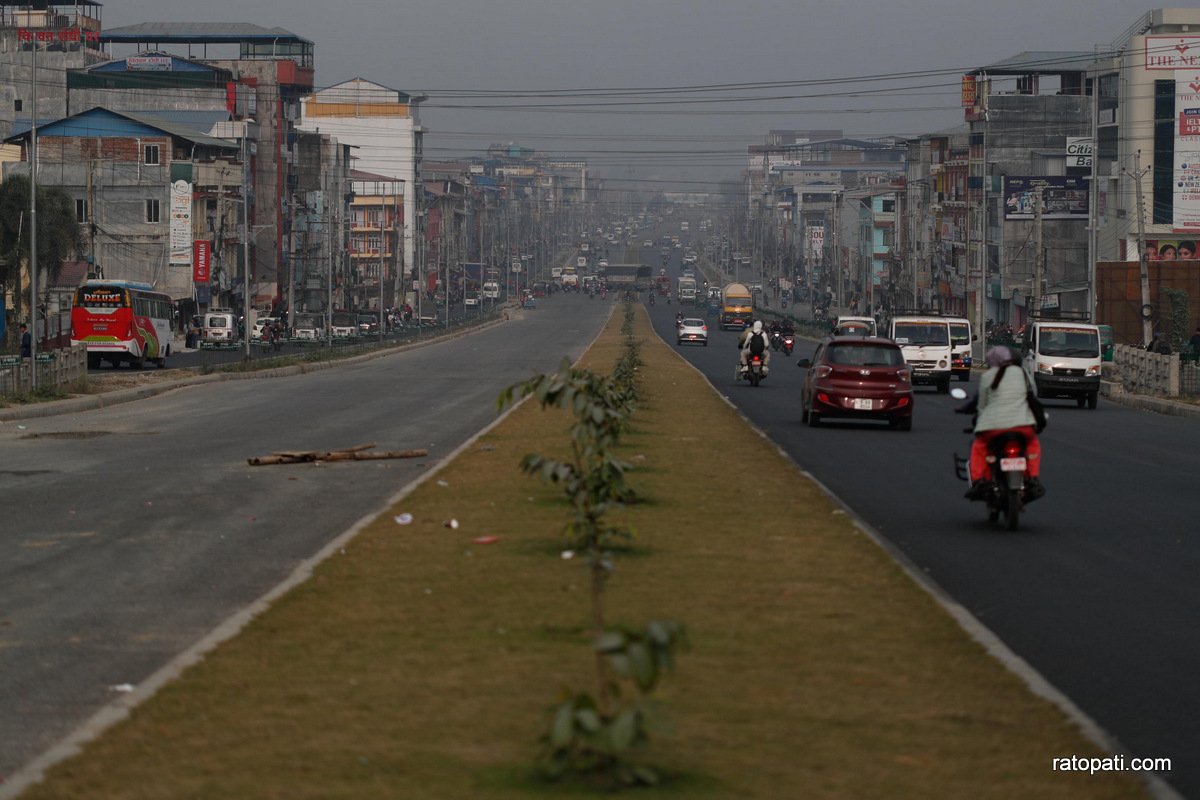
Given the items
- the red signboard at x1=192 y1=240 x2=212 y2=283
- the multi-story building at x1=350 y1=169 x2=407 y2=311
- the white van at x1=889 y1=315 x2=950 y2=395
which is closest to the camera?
the white van at x1=889 y1=315 x2=950 y2=395

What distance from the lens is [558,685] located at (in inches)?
310

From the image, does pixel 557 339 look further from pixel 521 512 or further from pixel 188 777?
pixel 188 777

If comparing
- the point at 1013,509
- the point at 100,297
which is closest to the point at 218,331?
the point at 100,297

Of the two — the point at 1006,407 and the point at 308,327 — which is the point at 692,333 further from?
the point at 1006,407

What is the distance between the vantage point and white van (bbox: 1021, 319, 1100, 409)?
145 feet

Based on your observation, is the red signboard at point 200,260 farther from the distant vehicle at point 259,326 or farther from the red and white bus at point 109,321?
the red and white bus at point 109,321

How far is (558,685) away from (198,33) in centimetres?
15283

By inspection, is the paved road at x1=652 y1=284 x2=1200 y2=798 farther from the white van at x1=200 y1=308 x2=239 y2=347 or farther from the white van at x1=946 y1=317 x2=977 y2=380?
the white van at x1=200 y1=308 x2=239 y2=347

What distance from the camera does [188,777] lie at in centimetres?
630

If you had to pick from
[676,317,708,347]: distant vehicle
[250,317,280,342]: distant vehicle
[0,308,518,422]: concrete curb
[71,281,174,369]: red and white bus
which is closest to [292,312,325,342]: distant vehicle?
[250,317,280,342]: distant vehicle

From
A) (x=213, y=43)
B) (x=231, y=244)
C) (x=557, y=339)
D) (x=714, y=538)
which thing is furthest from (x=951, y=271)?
(x=714, y=538)

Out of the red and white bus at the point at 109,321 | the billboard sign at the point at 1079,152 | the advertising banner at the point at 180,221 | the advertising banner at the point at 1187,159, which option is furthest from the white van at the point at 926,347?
the advertising banner at the point at 180,221

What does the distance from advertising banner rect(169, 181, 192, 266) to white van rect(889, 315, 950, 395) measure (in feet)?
186

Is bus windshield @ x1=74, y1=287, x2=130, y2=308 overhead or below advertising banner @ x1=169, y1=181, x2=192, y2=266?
below
